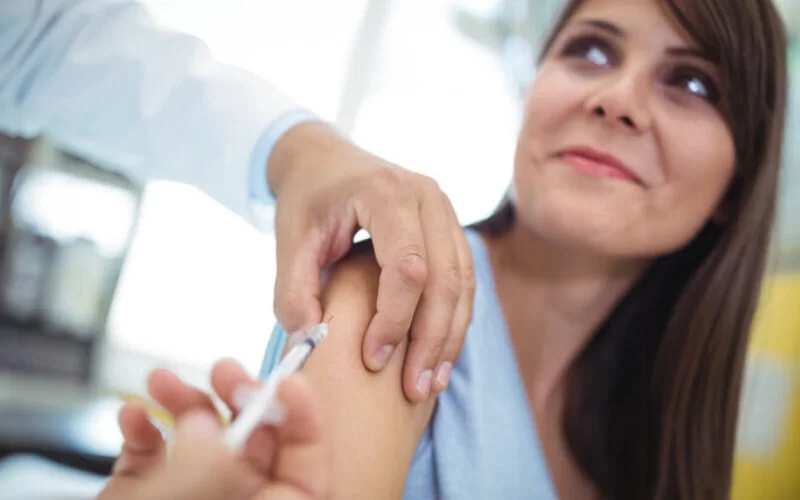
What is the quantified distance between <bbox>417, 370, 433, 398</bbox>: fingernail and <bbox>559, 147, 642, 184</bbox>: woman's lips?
0.27 meters

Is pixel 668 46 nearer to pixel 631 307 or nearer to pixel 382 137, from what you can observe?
pixel 631 307

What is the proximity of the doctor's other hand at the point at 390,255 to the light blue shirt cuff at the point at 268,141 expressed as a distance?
0.38 feet

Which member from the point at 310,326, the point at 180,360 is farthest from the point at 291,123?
the point at 180,360

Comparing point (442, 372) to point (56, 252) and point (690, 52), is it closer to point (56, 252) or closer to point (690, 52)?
point (690, 52)

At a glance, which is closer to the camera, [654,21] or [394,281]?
[394,281]

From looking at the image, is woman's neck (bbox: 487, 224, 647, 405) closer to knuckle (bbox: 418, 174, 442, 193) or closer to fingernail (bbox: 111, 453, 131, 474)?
knuckle (bbox: 418, 174, 442, 193)

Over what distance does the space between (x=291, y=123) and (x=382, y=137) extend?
769 millimetres

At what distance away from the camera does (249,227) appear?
110 centimetres

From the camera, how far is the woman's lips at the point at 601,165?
52 centimetres

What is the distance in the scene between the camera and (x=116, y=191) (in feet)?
3.92

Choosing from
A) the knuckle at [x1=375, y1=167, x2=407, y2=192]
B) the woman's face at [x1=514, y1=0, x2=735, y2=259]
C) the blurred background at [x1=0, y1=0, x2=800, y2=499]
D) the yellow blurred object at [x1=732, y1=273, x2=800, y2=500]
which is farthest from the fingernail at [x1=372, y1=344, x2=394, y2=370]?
the yellow blurred object at [x1=732, y1=273, x2=800, y2=500]

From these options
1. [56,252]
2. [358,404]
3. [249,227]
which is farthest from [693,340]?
[56,252]

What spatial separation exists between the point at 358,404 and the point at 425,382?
0.18 feet

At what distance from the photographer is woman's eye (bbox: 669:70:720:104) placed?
56 cm
